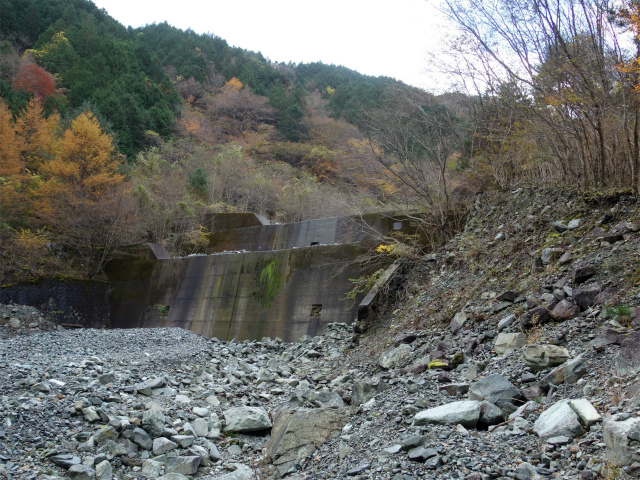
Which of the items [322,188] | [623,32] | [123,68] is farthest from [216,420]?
[123,68]

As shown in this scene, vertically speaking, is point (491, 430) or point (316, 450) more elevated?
point (491, 430)

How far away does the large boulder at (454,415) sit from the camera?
3.42m

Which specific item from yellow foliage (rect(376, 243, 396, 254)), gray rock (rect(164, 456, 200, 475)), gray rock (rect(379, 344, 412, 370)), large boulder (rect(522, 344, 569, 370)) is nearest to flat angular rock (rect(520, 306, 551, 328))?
large boulder (rect(522, 344, 569, 370))

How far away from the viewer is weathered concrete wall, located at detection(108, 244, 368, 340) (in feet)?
35.9

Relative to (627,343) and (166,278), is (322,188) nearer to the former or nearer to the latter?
(166,278)

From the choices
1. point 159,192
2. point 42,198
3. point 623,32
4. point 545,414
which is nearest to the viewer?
point 545,414

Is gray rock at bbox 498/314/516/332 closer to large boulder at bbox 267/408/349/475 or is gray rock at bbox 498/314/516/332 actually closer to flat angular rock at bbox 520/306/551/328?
flat angular rock at bbox 520/306/551/328

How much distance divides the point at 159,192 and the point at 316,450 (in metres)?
19.2

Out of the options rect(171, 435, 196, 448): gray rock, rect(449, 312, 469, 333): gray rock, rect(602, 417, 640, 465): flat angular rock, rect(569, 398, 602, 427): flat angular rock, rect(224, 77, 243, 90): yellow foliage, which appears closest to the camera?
rect(602, 417, 640, 465): flat angular rock

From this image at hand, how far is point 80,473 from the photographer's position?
392cm

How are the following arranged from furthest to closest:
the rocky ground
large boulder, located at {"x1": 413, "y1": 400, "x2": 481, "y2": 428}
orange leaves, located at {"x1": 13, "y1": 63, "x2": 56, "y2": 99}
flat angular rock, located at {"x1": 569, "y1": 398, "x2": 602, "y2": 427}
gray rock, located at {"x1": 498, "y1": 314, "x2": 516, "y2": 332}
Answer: orange leaves, located at {"x1": 13, "y1": 63, "x2": 56, "y2": 99}, gray rock, located at {"x1": 498, "y1": 314, "x2": 516, "y2": 332}, large boulder, located at {"x1": 413, "y1": 400, "x2": 481, "y2": 428}, the rocky ground, flat angular rock, located at {"x1": 569, "y1": 398, "x2": 602, "y2": 427}

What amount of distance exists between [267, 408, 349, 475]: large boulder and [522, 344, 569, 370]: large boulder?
181 centimetres

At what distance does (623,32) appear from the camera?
21.0ft

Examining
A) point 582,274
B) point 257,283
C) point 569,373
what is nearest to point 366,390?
point 569,373
